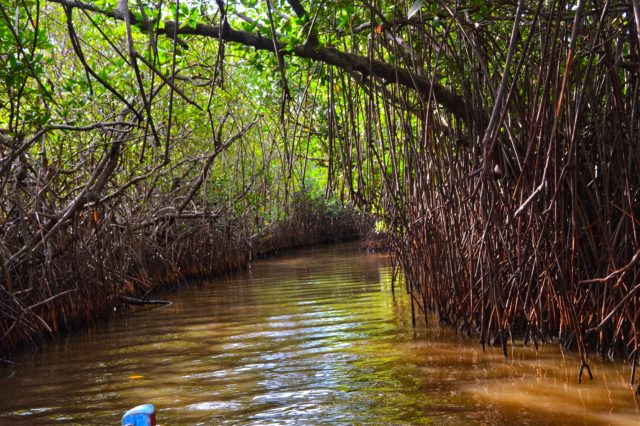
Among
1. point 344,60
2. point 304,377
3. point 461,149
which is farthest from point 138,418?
point 461,149

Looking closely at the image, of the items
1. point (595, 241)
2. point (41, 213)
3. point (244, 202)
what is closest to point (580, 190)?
point (595, 241)

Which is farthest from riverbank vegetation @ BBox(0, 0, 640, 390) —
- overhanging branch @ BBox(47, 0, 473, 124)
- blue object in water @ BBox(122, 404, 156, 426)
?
blue object in water @ BBox(122, 404, 156, 426)

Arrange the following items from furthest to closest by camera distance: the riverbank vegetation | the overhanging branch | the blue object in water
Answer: the overhanging branch < the riverbank vegetation < the blue object in water

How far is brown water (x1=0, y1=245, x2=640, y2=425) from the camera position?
319cm

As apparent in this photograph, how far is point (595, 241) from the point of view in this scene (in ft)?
12.1

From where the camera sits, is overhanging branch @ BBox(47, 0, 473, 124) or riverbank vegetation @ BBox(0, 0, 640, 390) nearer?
riverbank vegetation @ BBox(0, 0, 640, 390)

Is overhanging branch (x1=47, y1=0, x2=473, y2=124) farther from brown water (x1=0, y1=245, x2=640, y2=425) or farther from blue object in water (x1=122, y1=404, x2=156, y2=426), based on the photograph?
blue object in water (x1=122, y1=404, x2=156, y2=426)

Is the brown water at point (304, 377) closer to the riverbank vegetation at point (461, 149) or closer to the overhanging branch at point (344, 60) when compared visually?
the riverbank vegetation at point (461, 149)

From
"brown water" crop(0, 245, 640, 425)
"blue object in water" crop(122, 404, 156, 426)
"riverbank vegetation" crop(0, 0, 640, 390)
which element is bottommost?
"brown water" crop(0, 245, 640, 425)

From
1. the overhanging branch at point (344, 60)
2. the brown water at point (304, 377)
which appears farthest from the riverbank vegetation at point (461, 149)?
the brown water at point (304, 377)

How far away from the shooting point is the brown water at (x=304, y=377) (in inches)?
126

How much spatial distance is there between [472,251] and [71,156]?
3.80m

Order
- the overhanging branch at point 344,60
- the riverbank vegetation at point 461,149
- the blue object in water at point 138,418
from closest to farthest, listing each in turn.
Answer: the blue object in water at point 138,418
the riverbank vegetation at point 461,149
the overhanging branch at point 344,60

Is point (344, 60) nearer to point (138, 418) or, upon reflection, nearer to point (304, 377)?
point (304, 377)
